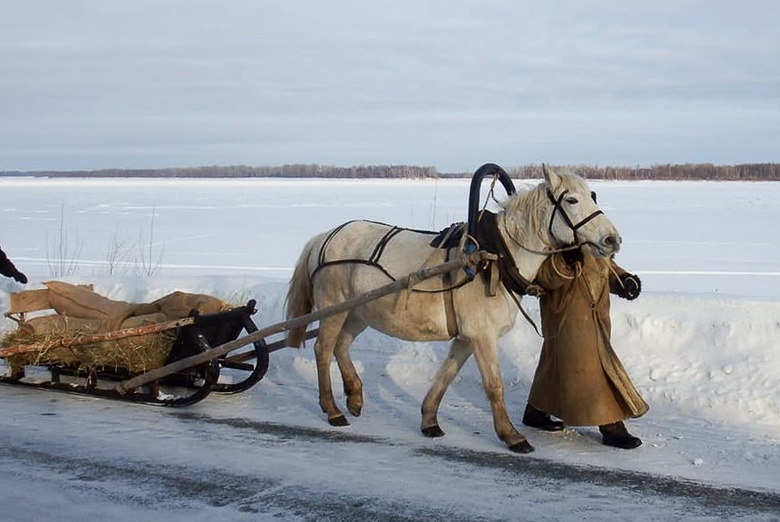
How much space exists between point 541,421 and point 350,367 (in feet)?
4.95

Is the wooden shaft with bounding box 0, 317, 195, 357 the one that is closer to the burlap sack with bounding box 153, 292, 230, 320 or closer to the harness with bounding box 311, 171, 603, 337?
the burlap sack with bounding box 153, 292, 230, 320

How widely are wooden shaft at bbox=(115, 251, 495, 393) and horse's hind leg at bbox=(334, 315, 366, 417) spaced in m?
0.44

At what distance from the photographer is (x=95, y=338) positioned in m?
6.90

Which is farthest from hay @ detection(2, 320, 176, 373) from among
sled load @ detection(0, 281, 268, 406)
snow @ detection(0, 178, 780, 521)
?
snow @ detection(0, 178, 780, 521)

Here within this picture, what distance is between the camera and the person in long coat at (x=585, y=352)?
5727 millimetres

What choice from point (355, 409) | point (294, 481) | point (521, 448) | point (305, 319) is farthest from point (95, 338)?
point (521, 448)

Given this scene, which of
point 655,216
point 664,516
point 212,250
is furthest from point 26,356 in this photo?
point 655,216

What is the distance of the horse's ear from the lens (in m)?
5.52

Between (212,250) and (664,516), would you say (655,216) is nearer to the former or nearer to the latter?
(212,250)

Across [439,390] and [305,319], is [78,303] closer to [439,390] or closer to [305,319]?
[305,319]

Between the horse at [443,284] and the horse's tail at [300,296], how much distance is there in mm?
12

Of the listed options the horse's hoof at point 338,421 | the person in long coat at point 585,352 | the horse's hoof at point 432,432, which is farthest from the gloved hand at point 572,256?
the horse's hoof at point 338,421

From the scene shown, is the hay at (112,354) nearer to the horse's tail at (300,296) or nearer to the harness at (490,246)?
the horse's tail at (300,296)

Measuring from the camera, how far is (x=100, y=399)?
710 cm
